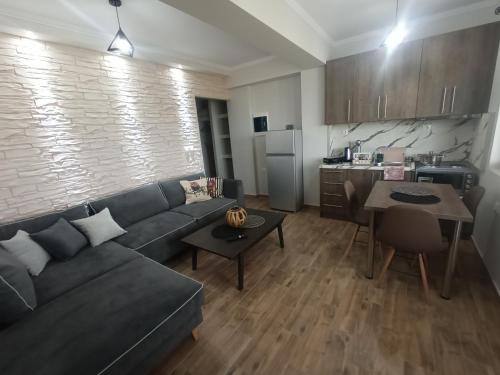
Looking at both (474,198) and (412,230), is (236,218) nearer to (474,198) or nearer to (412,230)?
(412,230)

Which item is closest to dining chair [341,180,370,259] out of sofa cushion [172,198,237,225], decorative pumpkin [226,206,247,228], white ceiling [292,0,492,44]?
decorative pumpkin [226,206,247,228]

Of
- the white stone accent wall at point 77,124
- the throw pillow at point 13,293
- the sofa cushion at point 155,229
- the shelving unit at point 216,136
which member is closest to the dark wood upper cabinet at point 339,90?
the white stone accent wall at point 77,124

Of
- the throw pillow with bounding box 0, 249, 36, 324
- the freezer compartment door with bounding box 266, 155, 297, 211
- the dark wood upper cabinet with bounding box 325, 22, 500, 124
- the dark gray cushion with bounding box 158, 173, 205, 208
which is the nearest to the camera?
the throw pillow with bounding box 0, 249, 36, 324

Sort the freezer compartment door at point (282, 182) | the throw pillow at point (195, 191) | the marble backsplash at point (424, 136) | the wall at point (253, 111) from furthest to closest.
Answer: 1. the wall at point (253, 111)
2. the freezer compartment door at point (282, 182)
3. the throw pillow at point (195, 191)
4. the marble backsplash at point (424, 136)

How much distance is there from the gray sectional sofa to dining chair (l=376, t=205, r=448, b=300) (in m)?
1.53

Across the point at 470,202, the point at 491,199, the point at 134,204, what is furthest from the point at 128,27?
the point at 491,199

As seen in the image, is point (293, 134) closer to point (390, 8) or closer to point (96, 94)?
point (390, 8)

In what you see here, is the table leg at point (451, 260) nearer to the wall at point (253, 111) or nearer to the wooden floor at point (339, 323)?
the wooden floor at point (339, 323)

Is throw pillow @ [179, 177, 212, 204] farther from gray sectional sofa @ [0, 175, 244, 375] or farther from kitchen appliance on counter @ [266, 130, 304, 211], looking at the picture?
kitchen appliance on counter @ [266, 130, 304, 211]

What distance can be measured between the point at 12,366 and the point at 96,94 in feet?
8.67

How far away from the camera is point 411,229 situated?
1.69 metres

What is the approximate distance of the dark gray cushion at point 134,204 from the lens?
8.66 ft

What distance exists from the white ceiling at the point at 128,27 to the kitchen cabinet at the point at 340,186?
2.25 m

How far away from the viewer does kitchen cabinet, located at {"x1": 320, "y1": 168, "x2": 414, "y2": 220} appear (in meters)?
3.11
